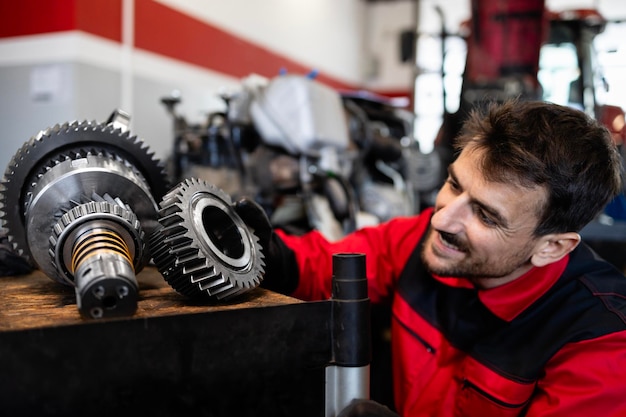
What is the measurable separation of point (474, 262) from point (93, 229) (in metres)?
0.59

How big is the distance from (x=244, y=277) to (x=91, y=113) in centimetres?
191

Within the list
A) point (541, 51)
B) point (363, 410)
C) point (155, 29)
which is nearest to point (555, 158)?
point (363, 410)

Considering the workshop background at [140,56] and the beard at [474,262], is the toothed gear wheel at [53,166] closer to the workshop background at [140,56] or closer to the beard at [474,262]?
the beard at [474,262]

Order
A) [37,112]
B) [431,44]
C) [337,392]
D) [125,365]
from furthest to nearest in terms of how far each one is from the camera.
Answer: [431,44] → [37,112] → [337,392] → [125,365]

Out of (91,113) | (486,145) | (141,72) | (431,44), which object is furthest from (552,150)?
(431,44)

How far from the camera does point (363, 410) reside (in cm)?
58

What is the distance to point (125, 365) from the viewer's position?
0.51 meters

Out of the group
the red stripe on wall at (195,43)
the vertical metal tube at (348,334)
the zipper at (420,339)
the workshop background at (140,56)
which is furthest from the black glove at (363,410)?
the red stripe on wall at (195,43)

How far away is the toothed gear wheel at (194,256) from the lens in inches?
24.0

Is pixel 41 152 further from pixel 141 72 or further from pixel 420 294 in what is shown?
pixel 141 72

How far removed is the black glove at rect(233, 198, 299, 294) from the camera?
2.69 feet

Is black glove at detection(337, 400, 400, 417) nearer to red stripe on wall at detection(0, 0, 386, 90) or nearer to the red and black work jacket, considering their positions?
the red and black work jacket

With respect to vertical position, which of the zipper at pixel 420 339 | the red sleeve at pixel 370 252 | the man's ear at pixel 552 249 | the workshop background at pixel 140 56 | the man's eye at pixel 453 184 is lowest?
the zipper at pixel 420 339

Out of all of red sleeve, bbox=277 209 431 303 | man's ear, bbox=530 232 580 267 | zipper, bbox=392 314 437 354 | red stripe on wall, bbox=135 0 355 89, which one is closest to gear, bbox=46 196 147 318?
red sleeve, bbox=277 209 431 303
